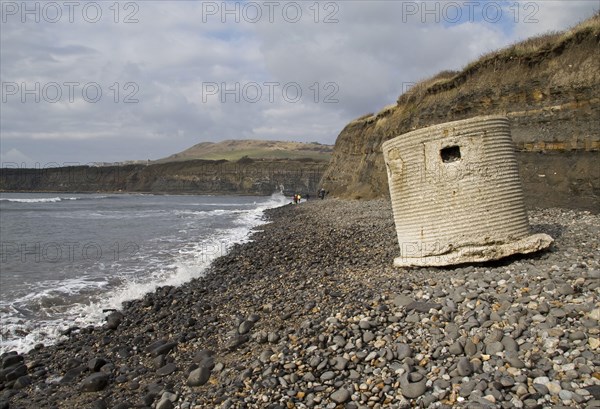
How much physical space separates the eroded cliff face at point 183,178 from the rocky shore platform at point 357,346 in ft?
261

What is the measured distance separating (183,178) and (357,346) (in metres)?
98.7

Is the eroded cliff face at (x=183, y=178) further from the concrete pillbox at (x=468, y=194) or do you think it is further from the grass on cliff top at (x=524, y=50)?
the concrete pillbox at (x=468, y=194)

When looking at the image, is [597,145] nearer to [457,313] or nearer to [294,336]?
[457,313]

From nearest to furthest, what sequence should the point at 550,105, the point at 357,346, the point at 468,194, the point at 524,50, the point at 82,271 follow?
the point at 357,346 → the point at 468,194 → the point at 82,271 → the point at 550,105 → the point at 524,50

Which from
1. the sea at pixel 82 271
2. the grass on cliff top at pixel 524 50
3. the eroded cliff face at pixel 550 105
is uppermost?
the grass on cliff top at pixel 524 50

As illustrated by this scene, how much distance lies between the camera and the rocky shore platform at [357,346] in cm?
383

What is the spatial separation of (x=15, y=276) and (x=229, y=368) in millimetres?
9349

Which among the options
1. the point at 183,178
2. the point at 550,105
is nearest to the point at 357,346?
the point at 550,105

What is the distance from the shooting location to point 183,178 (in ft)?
325

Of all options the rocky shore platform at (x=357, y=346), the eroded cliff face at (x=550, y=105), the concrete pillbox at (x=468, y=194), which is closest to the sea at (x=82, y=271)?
the rocky shore platform at (x=357, y=346)

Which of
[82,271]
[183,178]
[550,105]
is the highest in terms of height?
[183,178]

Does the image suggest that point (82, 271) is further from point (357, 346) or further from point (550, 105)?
point (550, 105)

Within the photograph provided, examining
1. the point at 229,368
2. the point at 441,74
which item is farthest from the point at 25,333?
the point at 441,74

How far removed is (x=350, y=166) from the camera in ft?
127
